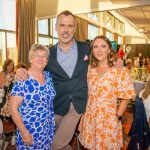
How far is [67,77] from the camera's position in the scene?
6.95ft

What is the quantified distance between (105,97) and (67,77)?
15.5 inches

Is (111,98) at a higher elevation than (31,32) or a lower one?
lower

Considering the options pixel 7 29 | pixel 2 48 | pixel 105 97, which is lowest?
pixel 105 97

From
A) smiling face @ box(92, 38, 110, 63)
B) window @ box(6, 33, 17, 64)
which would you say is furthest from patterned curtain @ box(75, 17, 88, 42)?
smiling face @ box(92, 38, 110, 63)

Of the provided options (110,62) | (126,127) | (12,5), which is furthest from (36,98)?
(12,5)

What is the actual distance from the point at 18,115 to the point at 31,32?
4726 mm

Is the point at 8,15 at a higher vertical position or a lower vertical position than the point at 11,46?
higher

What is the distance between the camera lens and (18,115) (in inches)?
71.7

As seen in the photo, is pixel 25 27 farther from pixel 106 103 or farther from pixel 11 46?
pixel 106 103

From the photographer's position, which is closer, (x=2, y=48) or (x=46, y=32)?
(x=2, y=48)

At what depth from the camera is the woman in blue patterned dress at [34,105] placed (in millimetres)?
1832

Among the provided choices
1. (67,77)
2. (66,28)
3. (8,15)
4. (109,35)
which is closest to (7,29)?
(8,15)

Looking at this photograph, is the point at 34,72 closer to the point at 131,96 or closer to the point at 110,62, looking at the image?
the point at 110,62

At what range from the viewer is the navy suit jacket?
213cm
